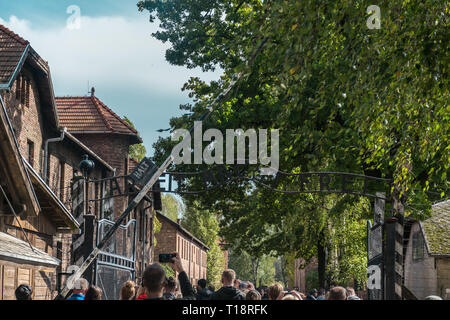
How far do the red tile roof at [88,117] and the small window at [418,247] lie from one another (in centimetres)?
1646

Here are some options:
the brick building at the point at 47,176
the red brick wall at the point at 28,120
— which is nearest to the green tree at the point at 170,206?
the brick building at the point at 47,176

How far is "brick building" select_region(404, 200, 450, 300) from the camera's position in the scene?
107 feet

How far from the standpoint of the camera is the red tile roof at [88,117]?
119ft

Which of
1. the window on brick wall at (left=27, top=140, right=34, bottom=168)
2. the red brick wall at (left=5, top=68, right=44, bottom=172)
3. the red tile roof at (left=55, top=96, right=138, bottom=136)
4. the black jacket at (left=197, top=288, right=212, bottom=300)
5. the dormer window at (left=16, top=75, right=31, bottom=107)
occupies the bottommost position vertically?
the black jacket at (left=197, top=288, right=212, bottom=300)

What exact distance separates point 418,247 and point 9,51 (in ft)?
81.4

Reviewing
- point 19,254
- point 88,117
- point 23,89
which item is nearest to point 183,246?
point 88,117

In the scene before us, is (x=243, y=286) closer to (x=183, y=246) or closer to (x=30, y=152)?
(x=30, y=152)

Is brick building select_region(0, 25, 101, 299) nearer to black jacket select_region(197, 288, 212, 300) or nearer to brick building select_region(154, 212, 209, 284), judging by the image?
black jacket select_region(197, 288, 212, 300)

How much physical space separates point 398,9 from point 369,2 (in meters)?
0.37

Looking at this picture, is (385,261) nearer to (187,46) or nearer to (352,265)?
(187,46)

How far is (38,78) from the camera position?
23281 millimetres

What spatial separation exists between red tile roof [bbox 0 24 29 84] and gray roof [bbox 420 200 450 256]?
2101cm

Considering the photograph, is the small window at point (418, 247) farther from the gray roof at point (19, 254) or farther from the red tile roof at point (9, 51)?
the gray roof at point (19, 254)

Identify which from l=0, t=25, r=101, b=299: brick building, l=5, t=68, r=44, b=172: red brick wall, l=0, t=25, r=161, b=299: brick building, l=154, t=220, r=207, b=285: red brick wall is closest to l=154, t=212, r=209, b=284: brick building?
l=154, t=220, r=207, b=285: red brick wall
